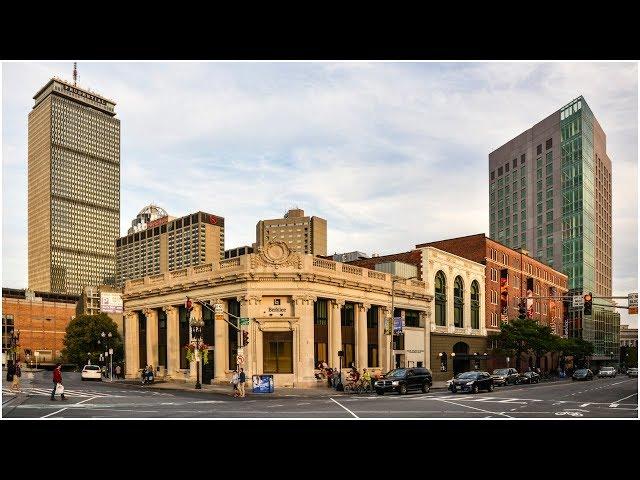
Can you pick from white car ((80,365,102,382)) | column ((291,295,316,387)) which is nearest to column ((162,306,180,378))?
white car ((80,365,102,382))

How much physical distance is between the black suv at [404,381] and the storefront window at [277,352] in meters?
11.0

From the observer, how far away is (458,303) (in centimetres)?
7569

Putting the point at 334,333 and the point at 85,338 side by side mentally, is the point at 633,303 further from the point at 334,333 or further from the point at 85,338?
the point at 85,338

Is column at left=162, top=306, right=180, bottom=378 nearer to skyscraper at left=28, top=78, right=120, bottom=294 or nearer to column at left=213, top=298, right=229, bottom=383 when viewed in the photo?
column at left=213, top=298, right=229, bottom=383

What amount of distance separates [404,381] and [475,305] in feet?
123

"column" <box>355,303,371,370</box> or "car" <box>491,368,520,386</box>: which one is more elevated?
"column" <box>355,303,371,370</box>

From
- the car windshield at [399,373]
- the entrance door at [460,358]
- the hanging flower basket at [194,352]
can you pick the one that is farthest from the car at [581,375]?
the hanging flower basket at [194,352]

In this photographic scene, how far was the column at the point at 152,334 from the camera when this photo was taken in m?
66.2

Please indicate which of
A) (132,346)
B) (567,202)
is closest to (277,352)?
(132,346)

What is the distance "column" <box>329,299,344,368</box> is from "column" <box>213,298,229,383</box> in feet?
29.4

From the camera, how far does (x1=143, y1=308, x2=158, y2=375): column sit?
2608 inches

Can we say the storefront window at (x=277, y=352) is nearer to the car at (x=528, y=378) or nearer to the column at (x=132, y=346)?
the column at (x=132, y=346)
